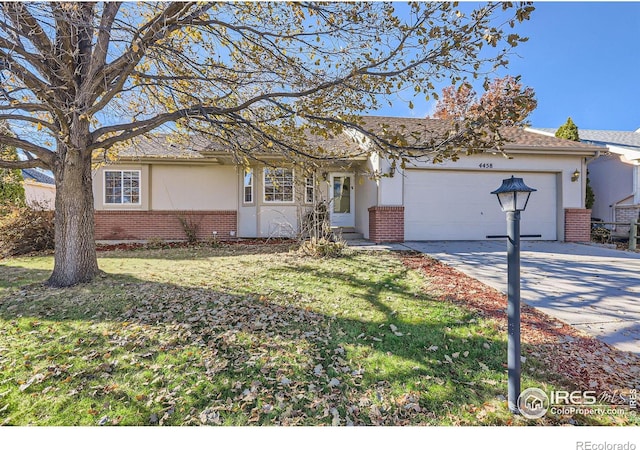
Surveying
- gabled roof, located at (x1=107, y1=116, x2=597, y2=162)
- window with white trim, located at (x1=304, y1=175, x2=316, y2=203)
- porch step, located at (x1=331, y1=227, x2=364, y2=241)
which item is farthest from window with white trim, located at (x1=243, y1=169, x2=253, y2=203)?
porch step, located at (x1=331, y1=227, x2=364, y2=241)

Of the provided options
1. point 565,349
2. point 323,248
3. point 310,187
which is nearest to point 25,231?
point 310,187

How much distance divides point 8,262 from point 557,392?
11412mm

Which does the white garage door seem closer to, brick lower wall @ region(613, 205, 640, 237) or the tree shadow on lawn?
brick lower wall @ region(613, 205, 640, 237)

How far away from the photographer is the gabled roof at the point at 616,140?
12.3 m

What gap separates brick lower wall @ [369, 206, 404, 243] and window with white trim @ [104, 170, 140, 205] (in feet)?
31.1

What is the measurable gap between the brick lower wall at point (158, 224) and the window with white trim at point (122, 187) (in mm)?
548

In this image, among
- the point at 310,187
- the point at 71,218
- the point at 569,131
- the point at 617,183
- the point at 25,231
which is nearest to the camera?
the point at 71,218

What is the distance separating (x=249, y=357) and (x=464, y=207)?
389 inches

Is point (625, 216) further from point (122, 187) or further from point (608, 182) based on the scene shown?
point (122, 187)

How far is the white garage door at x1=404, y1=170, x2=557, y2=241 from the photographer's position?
1052 cm

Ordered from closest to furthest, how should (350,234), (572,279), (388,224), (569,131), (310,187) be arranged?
(572,279) < (310,187) < (388,224) < (350,234) < (569,131)

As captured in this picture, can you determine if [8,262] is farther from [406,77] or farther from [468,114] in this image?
[468,114]

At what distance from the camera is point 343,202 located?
1250 cm
